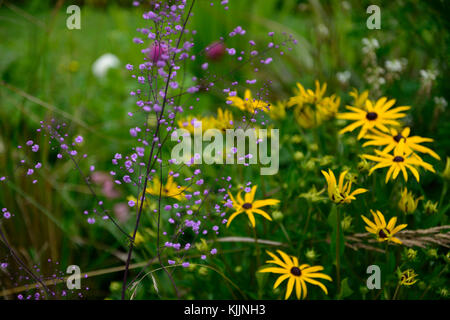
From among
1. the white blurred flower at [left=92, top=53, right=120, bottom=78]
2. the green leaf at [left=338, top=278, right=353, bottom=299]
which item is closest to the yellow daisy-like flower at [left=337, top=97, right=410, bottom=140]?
the green leaf at [left=338, top=278, right=353, bottom=299]

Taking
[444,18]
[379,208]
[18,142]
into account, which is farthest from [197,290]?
[444,18]

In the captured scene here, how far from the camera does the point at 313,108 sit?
824 mm

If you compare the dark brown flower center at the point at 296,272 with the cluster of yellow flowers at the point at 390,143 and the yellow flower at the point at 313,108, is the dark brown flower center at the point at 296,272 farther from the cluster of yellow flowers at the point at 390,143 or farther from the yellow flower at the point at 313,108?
the yellow flower at the point at 313,108

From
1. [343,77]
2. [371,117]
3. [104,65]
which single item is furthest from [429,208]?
[104,65]

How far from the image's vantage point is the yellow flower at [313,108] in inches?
30.4

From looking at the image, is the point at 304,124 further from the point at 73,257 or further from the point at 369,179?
the point at 73,257

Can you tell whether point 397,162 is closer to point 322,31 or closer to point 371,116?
point 371,116

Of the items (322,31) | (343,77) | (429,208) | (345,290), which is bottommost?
(345,290)

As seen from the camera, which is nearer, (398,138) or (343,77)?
(398,138)

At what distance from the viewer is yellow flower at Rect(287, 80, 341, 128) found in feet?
2.54

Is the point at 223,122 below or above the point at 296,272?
above

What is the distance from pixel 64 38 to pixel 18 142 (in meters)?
1.72

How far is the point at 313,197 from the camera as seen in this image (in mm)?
682

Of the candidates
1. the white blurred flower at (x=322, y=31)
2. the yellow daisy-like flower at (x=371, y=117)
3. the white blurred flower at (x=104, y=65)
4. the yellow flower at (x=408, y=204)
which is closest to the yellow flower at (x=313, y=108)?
the yellow daisy-like flower at (x=371, y=117)
